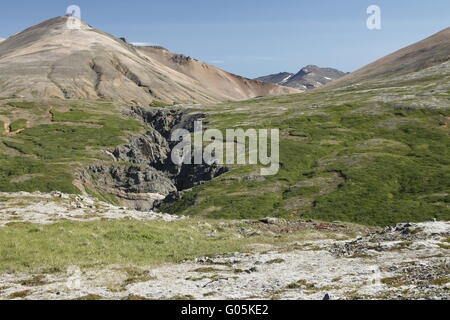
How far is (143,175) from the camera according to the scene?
118062mm

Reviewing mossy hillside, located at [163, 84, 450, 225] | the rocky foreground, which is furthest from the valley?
mossy hillside, located at [163, 84, 450, 225]

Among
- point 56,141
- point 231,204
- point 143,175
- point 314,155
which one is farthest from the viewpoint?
point 56,141

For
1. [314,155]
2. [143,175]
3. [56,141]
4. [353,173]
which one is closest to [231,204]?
[353,173]

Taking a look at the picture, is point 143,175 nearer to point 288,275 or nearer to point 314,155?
point 314,155

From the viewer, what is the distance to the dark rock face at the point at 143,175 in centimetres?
11026

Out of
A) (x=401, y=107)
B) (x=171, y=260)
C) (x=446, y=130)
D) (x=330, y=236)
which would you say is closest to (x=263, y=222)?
(x=330, y=236)

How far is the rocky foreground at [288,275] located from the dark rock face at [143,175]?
60.6 m

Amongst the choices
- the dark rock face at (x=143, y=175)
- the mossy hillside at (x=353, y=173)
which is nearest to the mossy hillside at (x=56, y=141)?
the dark rock face at (x=143, y=175)

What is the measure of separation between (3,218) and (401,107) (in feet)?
430

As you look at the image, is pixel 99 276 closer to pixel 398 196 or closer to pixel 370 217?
pixel 370 217

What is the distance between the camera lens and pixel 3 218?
44.9 metres

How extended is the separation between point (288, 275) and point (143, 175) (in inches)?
3730

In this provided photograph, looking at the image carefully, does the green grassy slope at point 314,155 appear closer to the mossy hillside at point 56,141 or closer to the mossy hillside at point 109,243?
the mossy hillside at point 56,141

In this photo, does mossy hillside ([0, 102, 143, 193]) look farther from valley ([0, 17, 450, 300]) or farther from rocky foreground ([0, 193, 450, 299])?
rocky foreground ([0, 193, 450, 299])
